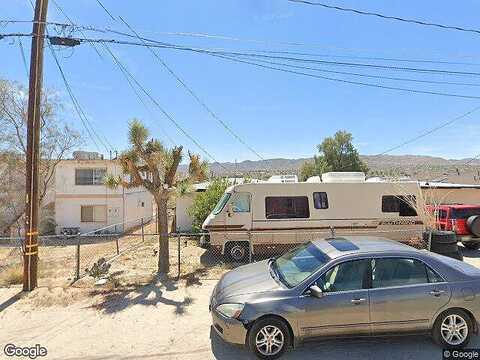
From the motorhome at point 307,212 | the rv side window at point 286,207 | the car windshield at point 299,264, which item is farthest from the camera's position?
the rv side window at point 286,207

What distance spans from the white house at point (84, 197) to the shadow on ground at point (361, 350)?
2655 cm

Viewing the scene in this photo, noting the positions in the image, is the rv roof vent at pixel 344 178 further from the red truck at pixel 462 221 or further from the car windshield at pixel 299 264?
the car windshield at pixel 299 264

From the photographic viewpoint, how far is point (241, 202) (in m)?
12.9

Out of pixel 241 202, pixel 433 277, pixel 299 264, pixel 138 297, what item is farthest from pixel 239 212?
pixel 433 277

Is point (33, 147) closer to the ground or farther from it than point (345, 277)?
farther from it

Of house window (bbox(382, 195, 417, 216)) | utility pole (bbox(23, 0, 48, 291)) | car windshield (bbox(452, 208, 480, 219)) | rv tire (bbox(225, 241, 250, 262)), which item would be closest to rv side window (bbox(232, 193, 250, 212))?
rv tire (bbox(225, 241, 250, 262))

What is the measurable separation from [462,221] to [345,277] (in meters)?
9.69

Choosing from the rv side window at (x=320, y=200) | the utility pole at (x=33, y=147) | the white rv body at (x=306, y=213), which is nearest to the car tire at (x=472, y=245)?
the white rv body at (x=306, y=213)

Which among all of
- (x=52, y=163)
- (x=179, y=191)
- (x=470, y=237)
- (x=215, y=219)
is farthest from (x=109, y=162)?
(x=470, y=237)

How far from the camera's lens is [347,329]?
5.20m

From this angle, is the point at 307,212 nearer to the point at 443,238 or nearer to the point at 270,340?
the point at 443,238

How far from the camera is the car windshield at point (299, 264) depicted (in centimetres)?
551

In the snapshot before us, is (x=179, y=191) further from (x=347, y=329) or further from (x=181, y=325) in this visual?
(x=347, y=329)

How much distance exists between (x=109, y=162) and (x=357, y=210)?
2203cm
